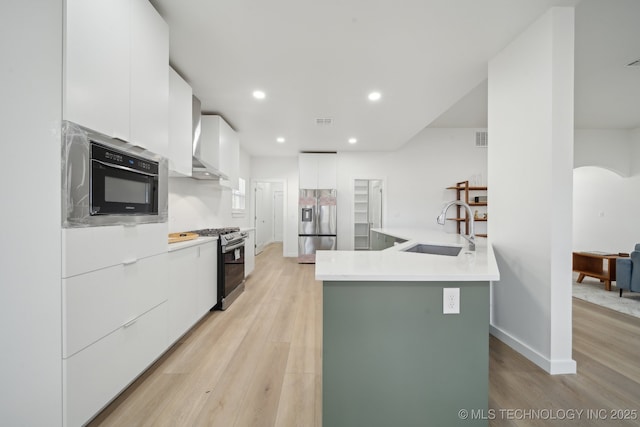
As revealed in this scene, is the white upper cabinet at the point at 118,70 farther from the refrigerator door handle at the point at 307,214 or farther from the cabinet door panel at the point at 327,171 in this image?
the cabinet door panel at the point at 327,171

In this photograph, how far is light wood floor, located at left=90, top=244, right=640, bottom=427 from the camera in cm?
144

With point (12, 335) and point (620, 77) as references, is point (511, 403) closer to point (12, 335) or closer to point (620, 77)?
point (12, 335)

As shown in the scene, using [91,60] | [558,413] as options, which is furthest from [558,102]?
[91,60]

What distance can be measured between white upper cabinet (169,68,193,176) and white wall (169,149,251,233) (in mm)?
607

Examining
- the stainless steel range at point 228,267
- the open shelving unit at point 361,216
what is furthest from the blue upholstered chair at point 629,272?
the stainless steel range at point 228,267

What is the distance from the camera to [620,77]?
3.23 m

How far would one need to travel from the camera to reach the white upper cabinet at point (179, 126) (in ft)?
8.04

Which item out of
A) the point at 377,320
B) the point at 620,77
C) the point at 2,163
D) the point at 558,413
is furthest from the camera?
the point at 620,77

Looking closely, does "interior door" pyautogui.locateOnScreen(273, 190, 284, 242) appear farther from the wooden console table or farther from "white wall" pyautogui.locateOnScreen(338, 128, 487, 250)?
the wooden console table

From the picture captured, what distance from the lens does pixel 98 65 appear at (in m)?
1.32

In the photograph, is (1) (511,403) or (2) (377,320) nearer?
(2) (377,320)

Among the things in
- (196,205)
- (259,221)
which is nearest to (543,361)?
(196,205)

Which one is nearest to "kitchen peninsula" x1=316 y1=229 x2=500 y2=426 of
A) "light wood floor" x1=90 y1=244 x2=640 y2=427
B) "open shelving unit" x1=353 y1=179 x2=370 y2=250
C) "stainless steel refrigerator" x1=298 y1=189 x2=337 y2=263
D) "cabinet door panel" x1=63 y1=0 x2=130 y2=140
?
"light wood floor" x1=90 y1=244 x2=640 y2=427

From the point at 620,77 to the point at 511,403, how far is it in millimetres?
4265
